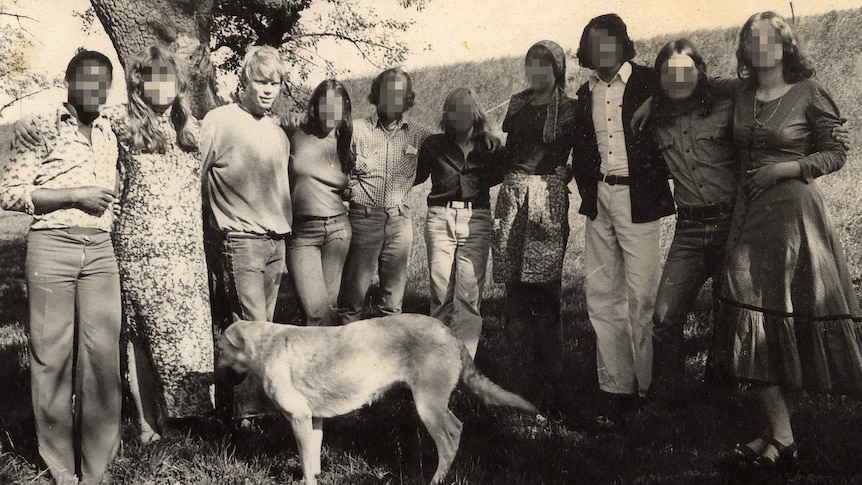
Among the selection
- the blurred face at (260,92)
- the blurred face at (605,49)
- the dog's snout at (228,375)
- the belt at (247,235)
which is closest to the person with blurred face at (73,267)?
the dog's snout at (228,375)

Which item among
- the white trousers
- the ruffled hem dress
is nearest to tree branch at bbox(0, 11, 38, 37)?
the white trousers

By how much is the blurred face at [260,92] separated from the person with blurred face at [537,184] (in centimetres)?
181

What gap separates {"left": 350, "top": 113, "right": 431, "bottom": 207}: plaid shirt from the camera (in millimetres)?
5281

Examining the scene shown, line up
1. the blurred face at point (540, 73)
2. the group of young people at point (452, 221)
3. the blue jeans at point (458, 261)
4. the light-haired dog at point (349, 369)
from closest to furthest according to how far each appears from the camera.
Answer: the group of young people at point (452, 221) < the light-haired dog at point (349, 369) < the blurred face at point (540, 73) < the blue jeans at point (458, 261)

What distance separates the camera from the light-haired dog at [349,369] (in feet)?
12.6

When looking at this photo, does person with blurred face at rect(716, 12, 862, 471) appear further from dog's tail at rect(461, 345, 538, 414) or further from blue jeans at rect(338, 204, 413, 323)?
blue jeans at rect(338, 204, 413, 323)

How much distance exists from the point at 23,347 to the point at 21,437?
260 centimetres

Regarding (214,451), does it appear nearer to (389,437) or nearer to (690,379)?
(389,437)

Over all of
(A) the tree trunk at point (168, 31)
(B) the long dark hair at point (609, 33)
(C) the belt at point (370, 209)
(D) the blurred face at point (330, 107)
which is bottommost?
(C) the belt at point (370, 209)

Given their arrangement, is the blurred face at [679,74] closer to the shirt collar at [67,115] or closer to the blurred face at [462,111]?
the blurred face at [462,111]

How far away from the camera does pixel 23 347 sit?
6789 millimetres

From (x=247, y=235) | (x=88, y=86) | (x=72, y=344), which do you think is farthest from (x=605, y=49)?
(x=72, y=344)

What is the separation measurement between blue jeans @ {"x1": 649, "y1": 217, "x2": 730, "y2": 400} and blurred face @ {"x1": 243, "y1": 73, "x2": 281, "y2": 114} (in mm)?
2909

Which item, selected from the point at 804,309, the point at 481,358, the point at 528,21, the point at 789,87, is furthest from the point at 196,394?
the point at 528,21
